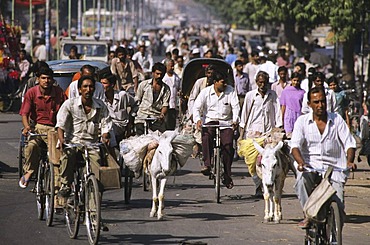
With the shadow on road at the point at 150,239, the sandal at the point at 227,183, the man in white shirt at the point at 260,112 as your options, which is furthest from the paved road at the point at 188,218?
the man in white shirt at the point at 260,112

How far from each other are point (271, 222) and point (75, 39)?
23.5 meters

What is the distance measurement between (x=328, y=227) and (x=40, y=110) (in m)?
4.35

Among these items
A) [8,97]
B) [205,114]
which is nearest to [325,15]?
[8,97]

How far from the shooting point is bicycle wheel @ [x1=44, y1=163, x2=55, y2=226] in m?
10.9

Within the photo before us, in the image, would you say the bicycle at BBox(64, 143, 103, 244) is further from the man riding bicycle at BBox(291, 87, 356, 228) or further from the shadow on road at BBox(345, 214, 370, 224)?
the shadow on road at BBox(345, 214, 370, 224)

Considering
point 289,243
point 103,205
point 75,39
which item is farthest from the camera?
point 75,39

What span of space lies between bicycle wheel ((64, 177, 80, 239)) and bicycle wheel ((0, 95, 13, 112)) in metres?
17.1

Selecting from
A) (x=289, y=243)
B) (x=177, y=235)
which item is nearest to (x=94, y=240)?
(x=177, y=235)

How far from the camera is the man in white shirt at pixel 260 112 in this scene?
14047 millimetres

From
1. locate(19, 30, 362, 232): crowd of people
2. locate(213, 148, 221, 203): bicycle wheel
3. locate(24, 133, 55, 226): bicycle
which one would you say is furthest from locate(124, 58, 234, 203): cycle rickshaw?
locate(24, 133, 55, 226): bicycle

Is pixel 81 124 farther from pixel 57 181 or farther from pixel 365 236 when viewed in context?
pixel 365 236

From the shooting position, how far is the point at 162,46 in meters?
61.9

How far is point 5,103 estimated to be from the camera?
90.1ft

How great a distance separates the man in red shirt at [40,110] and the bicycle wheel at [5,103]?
1576 centimetres
